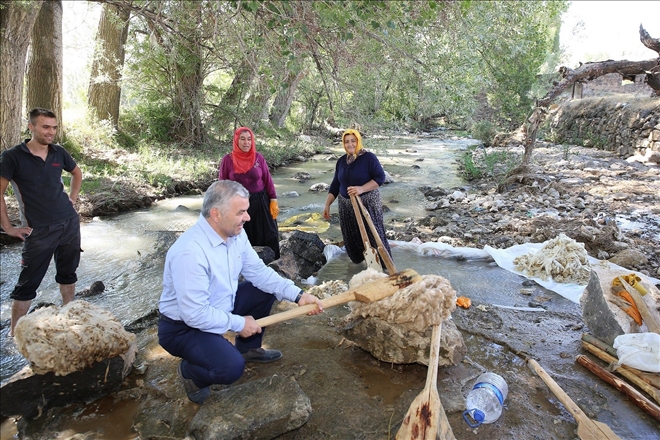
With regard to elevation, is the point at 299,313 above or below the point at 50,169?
below

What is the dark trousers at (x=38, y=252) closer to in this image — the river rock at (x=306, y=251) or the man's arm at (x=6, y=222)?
the man's arm at (x=6, y=222)

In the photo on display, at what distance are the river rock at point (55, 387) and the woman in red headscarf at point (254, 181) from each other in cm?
229

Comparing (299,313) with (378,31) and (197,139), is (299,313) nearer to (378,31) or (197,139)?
(378,31)

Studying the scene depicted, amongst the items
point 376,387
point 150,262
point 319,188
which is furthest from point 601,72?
point 150,262

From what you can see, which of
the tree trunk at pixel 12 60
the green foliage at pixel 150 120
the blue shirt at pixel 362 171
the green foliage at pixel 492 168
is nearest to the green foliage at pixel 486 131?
the green foliage at pixel 492 168

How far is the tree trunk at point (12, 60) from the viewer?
5.96 metres

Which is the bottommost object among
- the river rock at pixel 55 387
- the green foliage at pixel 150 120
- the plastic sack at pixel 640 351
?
the river rock at pixel 55 387

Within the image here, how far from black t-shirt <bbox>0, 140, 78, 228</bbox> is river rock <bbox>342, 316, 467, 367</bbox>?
8.53 feet

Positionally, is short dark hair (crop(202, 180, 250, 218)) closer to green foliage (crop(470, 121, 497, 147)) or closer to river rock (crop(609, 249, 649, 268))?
river rock (crop(609, 249, 649, 268))

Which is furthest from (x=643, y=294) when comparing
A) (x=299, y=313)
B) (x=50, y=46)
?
(x=50, y=46)

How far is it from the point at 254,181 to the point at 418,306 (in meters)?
2.46

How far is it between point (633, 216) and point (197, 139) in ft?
36.5

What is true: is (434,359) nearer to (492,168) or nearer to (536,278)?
(536,278)

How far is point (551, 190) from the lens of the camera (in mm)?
8578
